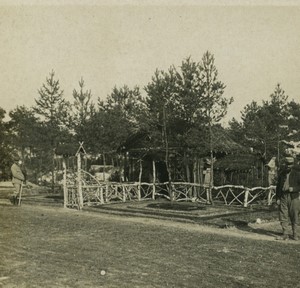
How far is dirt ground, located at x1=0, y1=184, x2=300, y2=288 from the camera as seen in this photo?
6.05 metres

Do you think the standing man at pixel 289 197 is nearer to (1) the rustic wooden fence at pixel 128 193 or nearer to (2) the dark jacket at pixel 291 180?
(2) the dark jacket at pixel 291 180

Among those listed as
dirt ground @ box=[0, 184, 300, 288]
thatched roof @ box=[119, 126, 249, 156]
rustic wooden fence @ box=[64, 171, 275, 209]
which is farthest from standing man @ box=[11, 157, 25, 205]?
thatched roof @ box=[119, 126, 249, 156]

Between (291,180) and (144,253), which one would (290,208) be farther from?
(144,253)

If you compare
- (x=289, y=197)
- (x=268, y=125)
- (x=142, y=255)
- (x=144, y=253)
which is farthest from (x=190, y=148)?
(x=268, y=125)

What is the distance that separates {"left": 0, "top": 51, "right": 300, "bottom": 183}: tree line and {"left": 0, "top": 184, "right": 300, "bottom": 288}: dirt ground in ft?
19.8

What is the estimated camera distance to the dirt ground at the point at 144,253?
238 inches

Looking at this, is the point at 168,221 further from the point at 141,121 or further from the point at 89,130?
the point at 89,130

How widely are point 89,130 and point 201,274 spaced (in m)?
23.5

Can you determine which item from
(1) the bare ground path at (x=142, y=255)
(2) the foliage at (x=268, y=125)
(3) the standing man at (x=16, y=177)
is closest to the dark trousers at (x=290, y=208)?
(1) the bare ground path at (x=142, y=255)

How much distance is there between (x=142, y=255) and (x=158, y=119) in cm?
1278

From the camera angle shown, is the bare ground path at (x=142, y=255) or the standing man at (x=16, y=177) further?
the standing man at (x=16, y=177)

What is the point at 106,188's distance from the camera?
1858 centimetres

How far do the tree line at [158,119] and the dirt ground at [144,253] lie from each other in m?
6.03

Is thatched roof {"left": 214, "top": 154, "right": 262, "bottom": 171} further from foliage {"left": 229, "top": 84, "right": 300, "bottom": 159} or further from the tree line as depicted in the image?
foliage {"left": 229, "top": 84, "right": 300, "bottom": 159}
